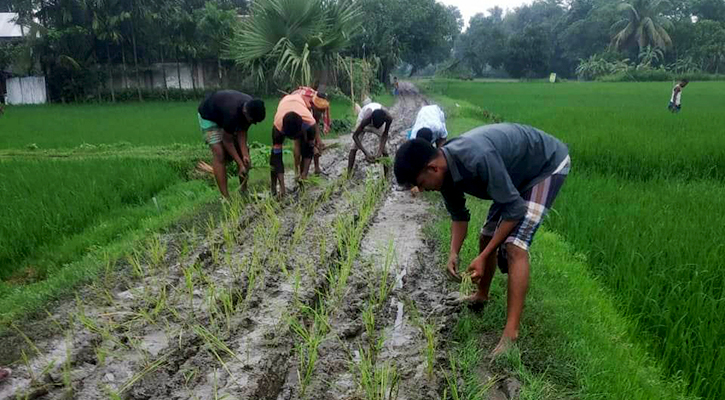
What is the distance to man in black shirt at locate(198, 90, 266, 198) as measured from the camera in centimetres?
490

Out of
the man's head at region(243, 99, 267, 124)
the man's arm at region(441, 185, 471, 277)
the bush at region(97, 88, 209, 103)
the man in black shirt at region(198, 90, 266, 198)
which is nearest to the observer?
the man's arm at region(441, 185, 471, 277)

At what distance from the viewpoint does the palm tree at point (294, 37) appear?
991 centimetres

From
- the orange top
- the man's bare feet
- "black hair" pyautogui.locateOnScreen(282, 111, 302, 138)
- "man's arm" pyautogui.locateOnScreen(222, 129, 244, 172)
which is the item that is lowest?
the man's bare feet

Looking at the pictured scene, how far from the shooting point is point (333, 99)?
17.8 metres

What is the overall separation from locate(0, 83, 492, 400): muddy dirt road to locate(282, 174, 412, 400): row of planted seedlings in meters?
0.01

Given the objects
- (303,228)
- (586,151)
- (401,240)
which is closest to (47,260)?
(303,228)

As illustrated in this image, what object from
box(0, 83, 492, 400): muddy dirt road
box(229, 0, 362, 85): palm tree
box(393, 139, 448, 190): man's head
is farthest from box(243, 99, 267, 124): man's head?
box(229, 0, 362, 85): palm tree

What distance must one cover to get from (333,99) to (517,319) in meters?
15.8

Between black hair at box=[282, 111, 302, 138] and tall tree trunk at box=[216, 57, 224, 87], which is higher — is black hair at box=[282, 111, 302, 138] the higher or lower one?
the lower one

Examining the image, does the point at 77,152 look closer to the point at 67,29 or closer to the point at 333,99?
the point at 333,99

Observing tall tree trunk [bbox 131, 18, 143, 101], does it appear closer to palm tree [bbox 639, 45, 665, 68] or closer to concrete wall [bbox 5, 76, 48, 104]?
concrete wall [bbox 5, 76, 48, 104]

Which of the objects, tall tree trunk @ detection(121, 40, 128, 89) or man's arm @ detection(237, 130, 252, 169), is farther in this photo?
tall tree trunk @ detection(121, 40, 128, 89)

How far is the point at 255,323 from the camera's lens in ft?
9.87

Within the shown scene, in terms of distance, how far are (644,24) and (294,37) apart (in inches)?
1364
